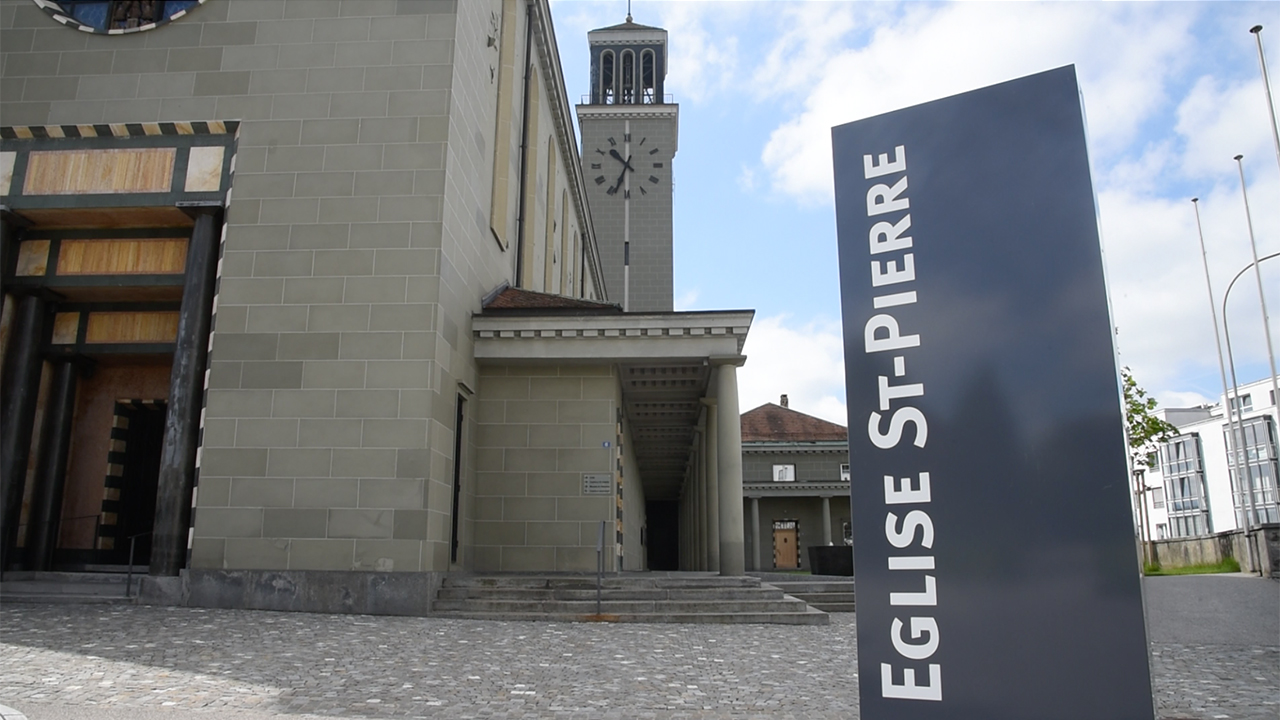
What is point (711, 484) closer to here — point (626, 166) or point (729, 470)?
point (729, 470)

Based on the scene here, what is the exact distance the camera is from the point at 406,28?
1402 cm

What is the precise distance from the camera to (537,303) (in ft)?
54.5

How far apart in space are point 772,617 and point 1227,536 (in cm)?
1481

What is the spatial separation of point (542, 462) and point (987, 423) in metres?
12.9

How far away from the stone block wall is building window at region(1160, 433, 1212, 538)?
301 ft

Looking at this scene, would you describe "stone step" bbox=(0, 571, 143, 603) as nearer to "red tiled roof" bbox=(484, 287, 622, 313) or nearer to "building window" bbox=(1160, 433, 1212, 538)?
"red tiled roof" bbox=(484, 287, 622, 313)

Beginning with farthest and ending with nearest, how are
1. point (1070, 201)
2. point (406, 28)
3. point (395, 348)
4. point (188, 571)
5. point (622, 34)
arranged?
point (622, 34) < point (406, 28) < point (395, 348) < point (188, 571) < point (1070, 201)

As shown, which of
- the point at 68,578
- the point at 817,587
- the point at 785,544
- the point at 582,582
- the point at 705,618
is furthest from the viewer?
the point at 785,544

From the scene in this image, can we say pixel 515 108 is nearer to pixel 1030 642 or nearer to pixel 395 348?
pixel 395 348

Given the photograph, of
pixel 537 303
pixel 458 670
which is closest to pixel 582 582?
pixel 458 670

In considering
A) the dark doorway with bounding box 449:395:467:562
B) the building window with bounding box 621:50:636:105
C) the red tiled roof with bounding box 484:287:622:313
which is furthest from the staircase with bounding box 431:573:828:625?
the building window with bounding box 621:50:636:105

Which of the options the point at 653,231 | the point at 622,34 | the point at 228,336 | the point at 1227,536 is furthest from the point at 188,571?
the point at 622,34

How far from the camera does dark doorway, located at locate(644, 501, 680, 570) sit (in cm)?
4669

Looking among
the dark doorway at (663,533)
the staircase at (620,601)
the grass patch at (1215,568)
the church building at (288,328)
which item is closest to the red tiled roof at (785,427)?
the dark doorway at (663,533)
